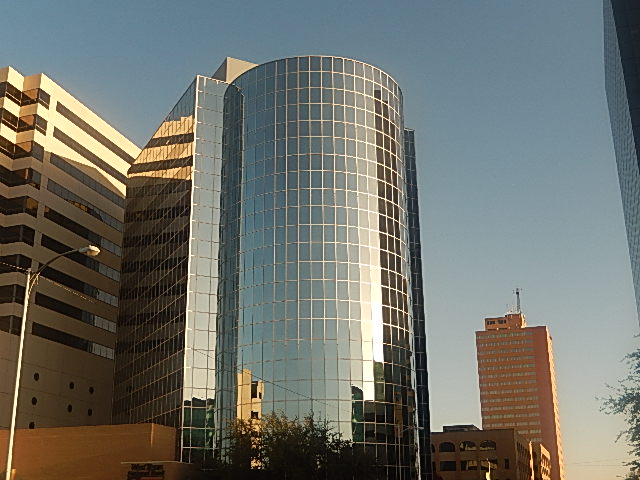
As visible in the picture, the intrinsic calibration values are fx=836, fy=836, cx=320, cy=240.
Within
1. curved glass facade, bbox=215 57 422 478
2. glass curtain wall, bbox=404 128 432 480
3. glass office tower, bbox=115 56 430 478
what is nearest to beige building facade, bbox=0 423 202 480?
glass office tower, bbox=115 56 430 478

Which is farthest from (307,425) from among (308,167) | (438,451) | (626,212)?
(438,451)

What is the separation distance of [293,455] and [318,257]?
74.3 feet

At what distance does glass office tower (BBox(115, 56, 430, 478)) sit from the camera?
8156 centimetres

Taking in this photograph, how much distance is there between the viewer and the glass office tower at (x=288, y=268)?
81.6m

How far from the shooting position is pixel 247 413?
81.0 metres

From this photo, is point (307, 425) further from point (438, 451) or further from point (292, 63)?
point (438, 451)

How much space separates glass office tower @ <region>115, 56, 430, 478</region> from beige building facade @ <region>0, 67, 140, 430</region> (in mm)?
8273

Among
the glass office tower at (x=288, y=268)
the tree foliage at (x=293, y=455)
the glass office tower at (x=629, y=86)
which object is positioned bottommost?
the tree foliage at (x=293, y=455)

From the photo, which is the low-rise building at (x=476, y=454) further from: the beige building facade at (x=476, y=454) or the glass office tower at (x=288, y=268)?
the glass office tower at (x=288, y=268)

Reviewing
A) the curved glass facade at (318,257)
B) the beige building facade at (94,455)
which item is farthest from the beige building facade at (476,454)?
the beige building facade at (94,455)

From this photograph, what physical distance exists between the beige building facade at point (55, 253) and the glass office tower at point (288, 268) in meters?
8.27

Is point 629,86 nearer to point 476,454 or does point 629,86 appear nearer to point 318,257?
point 318,257

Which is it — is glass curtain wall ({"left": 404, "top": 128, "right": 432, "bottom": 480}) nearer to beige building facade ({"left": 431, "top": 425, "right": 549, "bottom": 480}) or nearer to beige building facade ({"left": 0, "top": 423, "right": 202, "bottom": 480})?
beige building facade ({"left": 0, "top": 423, "right": 202, "bottom": 480})

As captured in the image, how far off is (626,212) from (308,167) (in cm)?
6221
